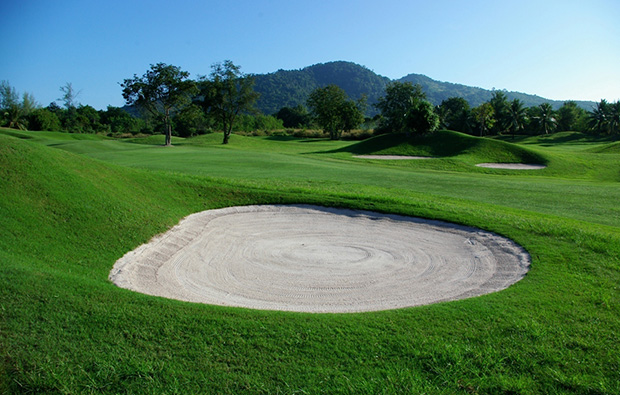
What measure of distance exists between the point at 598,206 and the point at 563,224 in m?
6.84

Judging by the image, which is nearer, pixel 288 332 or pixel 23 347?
pixel 23 347

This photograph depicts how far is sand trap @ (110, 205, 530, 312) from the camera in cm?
904

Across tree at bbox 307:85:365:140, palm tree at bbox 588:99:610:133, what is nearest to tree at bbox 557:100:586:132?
palm tree at bbox 588:99:610:133

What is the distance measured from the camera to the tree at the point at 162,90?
56156 millimetres

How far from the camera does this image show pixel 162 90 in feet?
188

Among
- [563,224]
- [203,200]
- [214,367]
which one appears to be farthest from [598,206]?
[214,367]

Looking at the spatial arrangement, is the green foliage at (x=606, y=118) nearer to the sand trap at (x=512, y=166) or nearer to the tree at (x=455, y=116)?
the tree at (x=455, y=116)

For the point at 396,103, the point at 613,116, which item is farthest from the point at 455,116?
the point at 613,116

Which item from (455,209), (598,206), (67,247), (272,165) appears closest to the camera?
(67,247)

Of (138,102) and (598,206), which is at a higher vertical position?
(138,102)

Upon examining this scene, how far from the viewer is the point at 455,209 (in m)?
15.6

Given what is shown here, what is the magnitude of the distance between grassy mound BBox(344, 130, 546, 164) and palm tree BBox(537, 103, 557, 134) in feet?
161

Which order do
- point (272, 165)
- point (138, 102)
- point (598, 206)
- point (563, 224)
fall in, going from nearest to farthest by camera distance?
point (563, 224), point (598, 206), point (272, 165), point (138, 102)

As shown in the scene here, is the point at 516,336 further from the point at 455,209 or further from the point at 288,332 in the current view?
the point at 455,209
